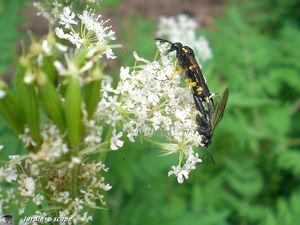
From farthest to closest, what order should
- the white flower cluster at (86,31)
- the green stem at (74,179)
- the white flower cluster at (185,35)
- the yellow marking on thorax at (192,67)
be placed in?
the white flower cluster at (185,35), the yellow marking on thorax at (192,67), the white flower cluster at (86,31), the green stem at (74,179)

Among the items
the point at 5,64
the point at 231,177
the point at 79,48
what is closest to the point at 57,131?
the point at 79,48

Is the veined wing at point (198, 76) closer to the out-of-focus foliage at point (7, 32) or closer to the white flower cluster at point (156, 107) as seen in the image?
the white flower cluster at point (156, 107)

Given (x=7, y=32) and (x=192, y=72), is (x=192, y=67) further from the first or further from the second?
(x=7, y=32)

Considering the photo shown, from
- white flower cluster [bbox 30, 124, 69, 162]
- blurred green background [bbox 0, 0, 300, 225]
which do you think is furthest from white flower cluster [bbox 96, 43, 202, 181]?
blurred green background [bbox 0, 0, 300, 225]

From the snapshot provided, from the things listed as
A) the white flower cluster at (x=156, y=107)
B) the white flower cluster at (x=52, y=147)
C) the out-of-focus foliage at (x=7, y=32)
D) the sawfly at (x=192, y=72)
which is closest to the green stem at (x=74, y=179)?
the white flower cluster at (x=52, y=147)

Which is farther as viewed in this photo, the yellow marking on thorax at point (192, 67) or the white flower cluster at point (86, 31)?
the yellow marking on thorax at point (192, 67)

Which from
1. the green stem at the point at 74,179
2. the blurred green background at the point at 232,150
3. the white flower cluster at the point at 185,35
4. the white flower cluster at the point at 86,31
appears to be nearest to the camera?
the green stem at the point at 74,179
